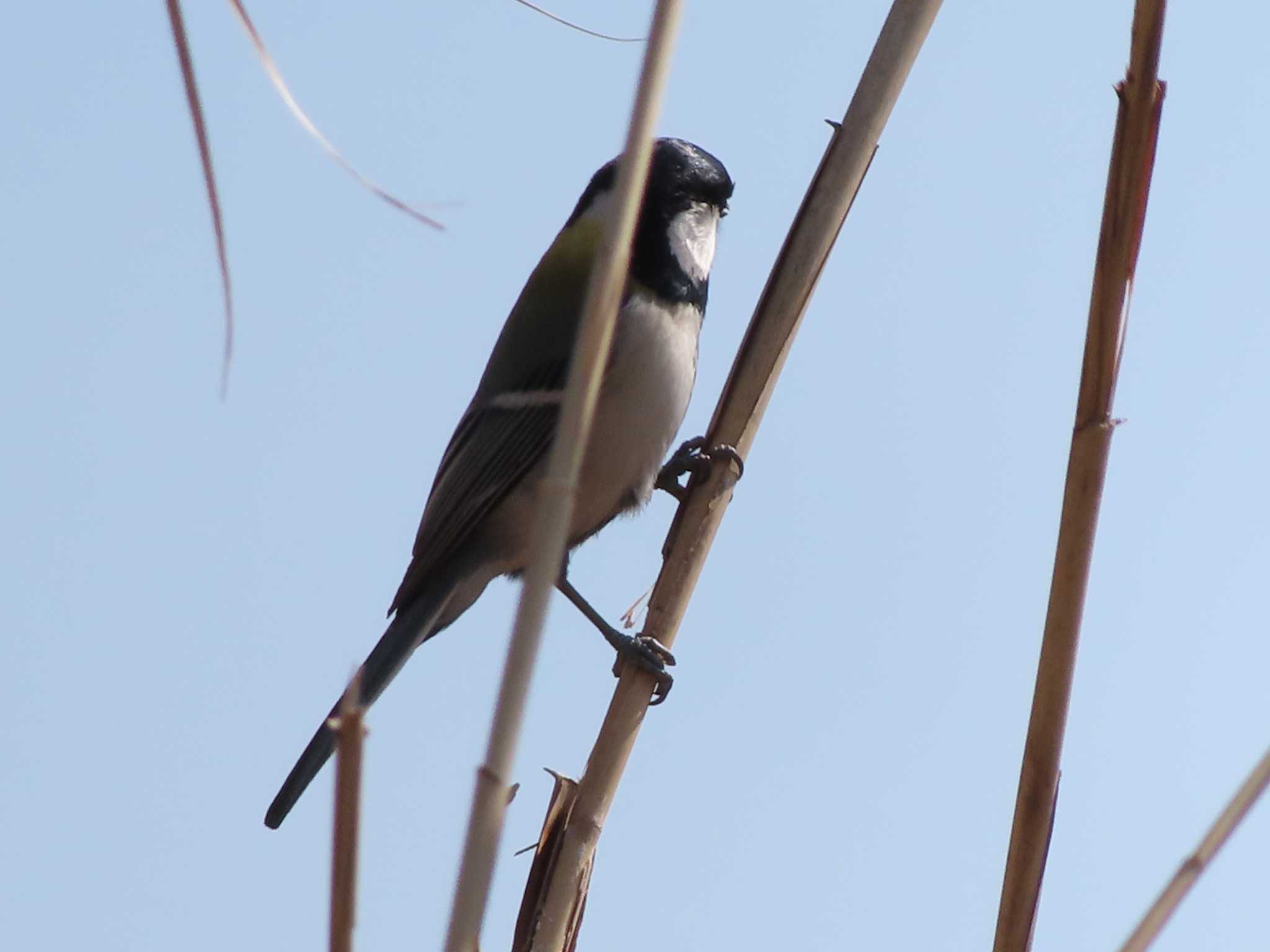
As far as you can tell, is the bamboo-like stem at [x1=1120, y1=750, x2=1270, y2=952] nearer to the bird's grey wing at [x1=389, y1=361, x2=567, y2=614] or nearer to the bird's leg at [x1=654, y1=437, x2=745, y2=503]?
the bird's leg at [x1=654, y1=437, x2=745, y2=503]

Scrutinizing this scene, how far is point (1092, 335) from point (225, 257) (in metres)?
0.64

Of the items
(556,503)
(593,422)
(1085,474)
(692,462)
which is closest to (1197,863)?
(1085,474)

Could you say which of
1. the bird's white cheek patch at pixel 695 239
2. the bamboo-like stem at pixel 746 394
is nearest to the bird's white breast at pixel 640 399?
the bird's white cheek patch at pixel 695 239

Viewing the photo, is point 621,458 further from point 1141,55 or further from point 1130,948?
point 1130,948

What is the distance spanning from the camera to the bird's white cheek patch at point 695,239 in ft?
9.15

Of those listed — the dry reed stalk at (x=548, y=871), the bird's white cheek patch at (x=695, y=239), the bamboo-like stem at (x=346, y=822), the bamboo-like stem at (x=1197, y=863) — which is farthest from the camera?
the bird's white cheek patch at (x=695, y=239)

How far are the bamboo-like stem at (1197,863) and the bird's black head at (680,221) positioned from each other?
6.44 feet

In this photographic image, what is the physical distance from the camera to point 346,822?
68 cm

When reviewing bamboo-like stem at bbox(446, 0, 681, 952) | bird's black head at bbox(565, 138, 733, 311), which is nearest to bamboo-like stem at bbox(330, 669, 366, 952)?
bamboo-like stem at bbox(446, 0, 681, 952)

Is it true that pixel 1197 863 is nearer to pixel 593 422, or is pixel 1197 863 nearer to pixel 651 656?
pixel 651 656

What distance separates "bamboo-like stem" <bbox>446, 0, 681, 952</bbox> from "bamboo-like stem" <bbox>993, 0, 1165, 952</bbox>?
50 centimetres

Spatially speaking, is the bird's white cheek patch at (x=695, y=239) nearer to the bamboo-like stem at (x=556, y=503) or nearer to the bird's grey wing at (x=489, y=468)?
the bird's grey wing at (x=489, y=468)

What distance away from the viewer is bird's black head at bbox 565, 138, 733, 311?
2764mm

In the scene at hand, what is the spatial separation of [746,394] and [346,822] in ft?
3.43
